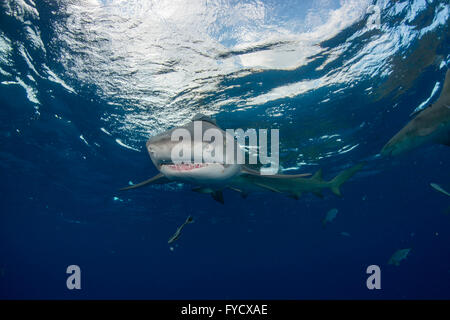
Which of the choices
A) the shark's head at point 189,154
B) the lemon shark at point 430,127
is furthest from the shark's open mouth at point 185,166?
the lemon shark at point 430,127

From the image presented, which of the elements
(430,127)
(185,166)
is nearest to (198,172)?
(185,166)

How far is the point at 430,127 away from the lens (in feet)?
16.3

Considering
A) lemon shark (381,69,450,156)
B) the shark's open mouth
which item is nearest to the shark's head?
the shark's open mouth

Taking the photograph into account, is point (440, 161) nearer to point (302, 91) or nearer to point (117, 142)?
point (302, 91)

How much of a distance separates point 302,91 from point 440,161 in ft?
70.8

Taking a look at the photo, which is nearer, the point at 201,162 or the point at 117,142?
the point at 201,162

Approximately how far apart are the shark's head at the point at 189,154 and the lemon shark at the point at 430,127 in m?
3.82

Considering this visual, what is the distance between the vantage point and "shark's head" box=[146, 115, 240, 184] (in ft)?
12.1

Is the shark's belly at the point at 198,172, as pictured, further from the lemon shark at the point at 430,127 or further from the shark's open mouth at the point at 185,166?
the lemon shark at the point at 430,127

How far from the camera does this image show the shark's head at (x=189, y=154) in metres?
3.68

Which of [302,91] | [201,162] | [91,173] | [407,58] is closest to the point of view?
[201,162]

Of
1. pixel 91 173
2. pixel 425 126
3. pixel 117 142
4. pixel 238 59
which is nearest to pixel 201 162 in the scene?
pixel 425 126

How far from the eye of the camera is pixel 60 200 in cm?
3073

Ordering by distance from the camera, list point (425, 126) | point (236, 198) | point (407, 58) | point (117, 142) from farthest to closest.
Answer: point (236, 198), point (117, 142), point (407, 58), point (425, 126)
